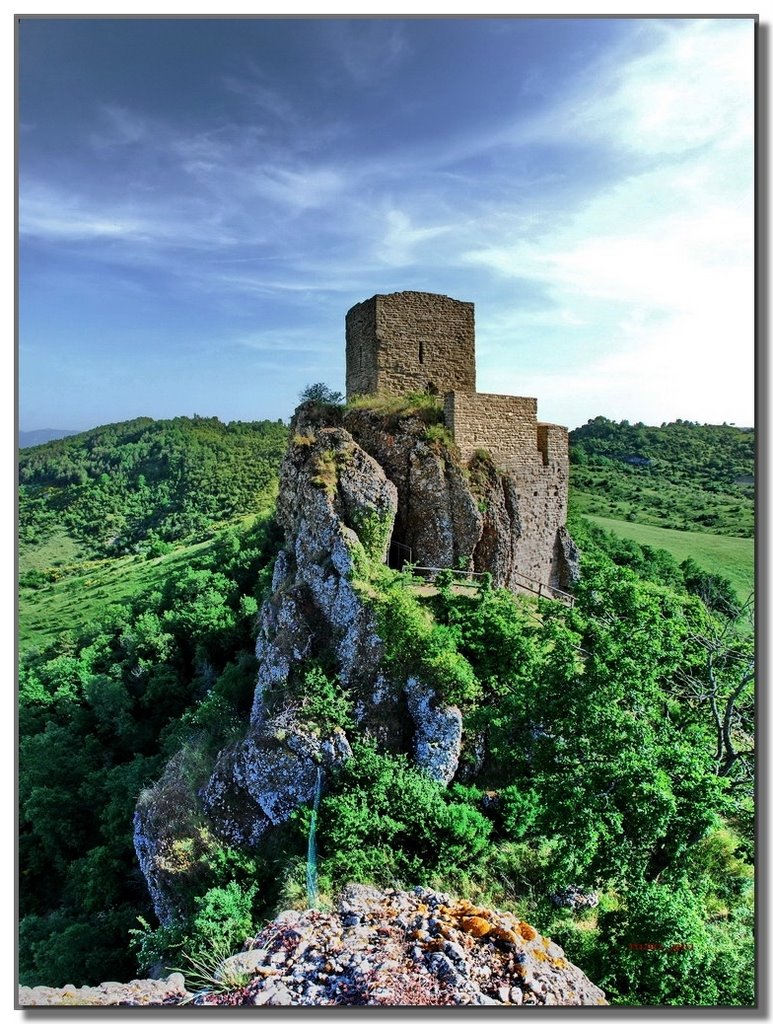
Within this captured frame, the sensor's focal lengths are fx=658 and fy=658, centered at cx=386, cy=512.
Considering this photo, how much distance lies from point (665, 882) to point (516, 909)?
174 centimetres

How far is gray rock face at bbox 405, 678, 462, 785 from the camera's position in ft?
29.2

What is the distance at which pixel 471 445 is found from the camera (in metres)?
12.2

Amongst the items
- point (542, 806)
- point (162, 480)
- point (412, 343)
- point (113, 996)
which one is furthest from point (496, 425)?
point (162, 480)

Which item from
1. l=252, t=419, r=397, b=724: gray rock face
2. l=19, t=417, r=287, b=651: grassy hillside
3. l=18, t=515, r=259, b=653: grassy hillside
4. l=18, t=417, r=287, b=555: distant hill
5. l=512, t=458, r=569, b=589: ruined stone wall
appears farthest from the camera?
l=18, t=417, r=287, b=555: distant hill

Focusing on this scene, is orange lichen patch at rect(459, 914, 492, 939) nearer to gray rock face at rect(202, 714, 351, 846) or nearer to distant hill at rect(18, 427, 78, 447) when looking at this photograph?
gray rock face at rect(202, 714, 351, 846)

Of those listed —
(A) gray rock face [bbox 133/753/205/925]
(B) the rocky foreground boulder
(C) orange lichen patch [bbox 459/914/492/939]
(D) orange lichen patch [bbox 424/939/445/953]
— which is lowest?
(A) gray rock face [bbox 133/753/205/925]

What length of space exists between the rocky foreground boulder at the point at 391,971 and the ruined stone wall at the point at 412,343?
8.80 meters

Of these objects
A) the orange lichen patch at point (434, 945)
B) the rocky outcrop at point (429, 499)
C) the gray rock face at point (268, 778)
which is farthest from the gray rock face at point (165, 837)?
the rocky outcrop at point (429, 499)

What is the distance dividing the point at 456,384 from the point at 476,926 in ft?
30.6

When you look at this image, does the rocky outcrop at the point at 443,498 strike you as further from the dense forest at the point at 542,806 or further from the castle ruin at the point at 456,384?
the dense forest at the point at 542,806

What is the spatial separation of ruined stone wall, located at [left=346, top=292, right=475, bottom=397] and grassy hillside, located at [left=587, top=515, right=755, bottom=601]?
5.36 m

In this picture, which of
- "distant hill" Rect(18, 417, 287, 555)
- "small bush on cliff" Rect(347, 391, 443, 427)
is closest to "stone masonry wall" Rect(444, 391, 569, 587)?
"small bush on cliff" Rect(347, 391, 443, 427)

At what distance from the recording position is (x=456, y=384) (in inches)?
514

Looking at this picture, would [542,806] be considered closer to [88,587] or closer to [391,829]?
[391,829]
